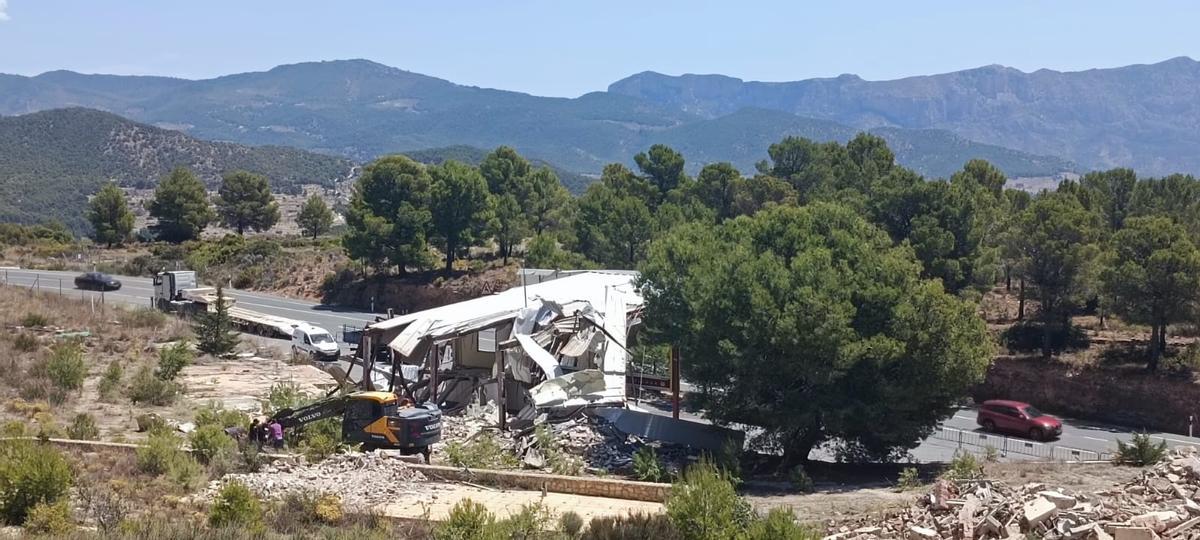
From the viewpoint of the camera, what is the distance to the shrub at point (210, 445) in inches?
817

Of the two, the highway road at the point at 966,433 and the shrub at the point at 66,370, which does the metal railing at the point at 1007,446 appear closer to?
the highway road at the point at 966,433

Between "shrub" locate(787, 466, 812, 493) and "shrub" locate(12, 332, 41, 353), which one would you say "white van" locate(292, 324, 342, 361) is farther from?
"shrub" locate(787, 466, 812, 493)

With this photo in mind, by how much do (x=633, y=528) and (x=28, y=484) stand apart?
950 cm

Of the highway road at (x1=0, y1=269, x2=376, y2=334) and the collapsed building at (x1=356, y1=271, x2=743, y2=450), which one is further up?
the collapsed building at (x1=356, y1=271, x2=743, y2=450)

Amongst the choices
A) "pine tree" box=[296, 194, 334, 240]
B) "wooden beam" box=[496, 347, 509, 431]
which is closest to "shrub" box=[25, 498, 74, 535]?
"wooden beam" box=[496, 347, 509, 431]

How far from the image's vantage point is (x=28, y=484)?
1572 centimetres

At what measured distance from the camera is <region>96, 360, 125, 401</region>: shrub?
28578 millimetres

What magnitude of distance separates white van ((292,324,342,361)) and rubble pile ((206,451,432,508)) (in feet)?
65.8

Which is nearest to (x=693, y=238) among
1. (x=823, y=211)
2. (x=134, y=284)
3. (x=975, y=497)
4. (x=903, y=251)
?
(x=823, y=211)

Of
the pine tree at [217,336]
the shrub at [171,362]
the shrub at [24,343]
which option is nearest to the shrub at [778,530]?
the shrub at [171,362]

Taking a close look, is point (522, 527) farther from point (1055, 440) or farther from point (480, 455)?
point (1055, 440)

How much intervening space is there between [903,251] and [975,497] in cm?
1025

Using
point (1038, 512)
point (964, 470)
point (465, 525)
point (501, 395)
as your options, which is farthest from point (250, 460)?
point (1038, 512)

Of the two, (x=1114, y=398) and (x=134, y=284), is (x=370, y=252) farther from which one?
(x=1114, y=398)
